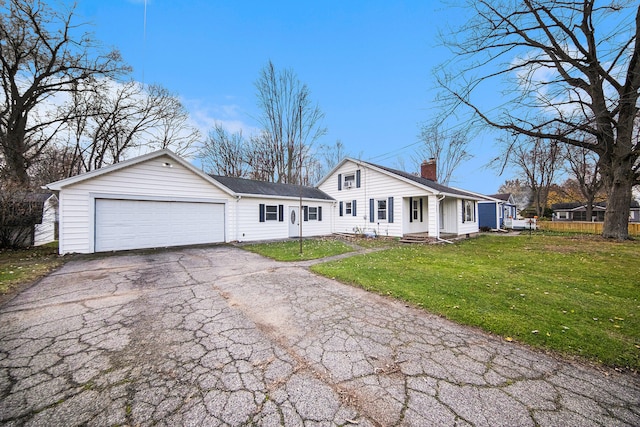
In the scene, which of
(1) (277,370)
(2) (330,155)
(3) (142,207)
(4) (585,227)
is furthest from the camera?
(2) (330,155)

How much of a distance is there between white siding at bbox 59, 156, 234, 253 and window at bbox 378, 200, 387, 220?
29.6 ft

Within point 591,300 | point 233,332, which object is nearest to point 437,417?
point 233,332

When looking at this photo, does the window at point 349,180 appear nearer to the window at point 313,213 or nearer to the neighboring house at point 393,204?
the neighboring house at point 393,204

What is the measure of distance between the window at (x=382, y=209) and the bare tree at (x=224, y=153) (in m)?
13.8

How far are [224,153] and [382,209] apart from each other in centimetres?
1600

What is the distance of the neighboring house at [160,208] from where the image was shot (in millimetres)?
8555

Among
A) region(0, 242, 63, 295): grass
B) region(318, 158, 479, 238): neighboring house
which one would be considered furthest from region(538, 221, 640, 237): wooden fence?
region(0, 242, 63, 295): grass

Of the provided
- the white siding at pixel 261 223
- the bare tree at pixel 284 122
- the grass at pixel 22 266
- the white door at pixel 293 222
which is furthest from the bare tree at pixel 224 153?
the grass at pixel 22 266

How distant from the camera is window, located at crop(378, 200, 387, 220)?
1469cm

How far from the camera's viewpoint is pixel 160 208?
33.7 ft

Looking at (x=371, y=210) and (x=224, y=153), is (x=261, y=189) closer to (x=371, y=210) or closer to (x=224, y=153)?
(x=371, y=210)

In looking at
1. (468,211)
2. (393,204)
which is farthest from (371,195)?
(468,211)

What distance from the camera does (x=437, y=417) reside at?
5.80ft

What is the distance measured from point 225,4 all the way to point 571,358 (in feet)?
51.8
